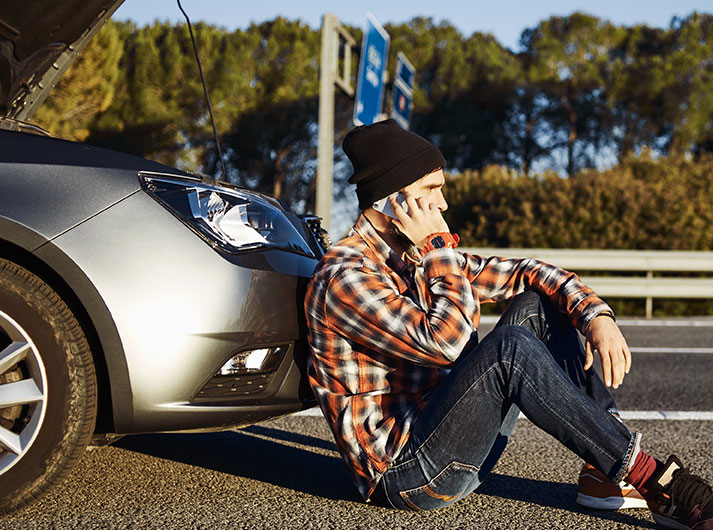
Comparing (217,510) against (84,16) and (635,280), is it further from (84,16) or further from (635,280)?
(635,280)

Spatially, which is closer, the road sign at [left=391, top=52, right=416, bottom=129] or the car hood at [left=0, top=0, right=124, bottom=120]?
the car hood at [left=0, top=0, right=124, bottom=120]

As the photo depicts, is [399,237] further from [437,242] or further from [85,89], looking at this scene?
[85,89]

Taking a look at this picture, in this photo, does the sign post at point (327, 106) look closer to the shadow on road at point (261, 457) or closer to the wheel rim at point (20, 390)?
the shadow on road at point (261, 457)

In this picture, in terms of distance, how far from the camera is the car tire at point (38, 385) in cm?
215

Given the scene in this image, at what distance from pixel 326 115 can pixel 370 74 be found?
830mm

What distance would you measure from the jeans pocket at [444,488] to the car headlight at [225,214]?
856 millimetres

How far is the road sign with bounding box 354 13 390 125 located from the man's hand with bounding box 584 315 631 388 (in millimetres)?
6435

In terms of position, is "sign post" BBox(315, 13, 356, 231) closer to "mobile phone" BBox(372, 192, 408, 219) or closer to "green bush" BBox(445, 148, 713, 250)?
"green bush" BBox(445, 148, 713, 250)

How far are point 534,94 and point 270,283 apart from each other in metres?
31.1

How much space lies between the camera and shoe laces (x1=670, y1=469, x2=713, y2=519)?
205 centimetres

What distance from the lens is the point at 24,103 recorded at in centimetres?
308

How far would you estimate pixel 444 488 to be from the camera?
219cm

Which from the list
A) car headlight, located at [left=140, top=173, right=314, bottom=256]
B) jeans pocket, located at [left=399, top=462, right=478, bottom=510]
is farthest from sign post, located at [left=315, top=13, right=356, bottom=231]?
jeans pocket, located at [left=399, top=462, right=478, bottom=510]

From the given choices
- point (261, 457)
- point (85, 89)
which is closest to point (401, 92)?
point (261, 457)
